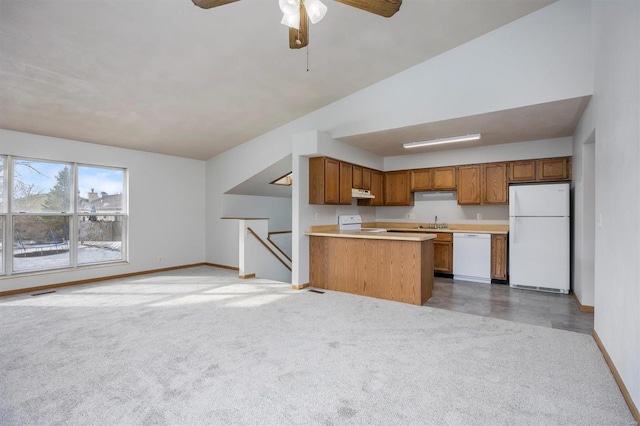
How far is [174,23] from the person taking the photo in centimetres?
308

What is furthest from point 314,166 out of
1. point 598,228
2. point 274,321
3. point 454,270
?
point 598,228

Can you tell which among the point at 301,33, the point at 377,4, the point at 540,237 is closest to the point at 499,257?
the point at 540,237

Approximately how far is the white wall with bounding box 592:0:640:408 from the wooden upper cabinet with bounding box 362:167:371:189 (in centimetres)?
355

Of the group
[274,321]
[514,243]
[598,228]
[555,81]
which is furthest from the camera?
[514,243]

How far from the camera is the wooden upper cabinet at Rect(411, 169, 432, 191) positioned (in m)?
6.38

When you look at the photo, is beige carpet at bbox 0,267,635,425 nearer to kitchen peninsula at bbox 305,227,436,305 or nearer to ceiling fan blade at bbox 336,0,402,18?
kitchen peninsula at bbox 305,227,436,305

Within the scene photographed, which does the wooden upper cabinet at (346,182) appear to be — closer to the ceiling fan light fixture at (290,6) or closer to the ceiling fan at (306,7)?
the ceiling fan at (306,7)

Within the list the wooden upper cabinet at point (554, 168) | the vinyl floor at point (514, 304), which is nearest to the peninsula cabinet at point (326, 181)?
the vinyl floor at point (514, 304)

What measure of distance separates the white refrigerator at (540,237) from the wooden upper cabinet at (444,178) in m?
1.16

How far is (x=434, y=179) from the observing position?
6.32 m

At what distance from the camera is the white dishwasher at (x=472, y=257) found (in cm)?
549

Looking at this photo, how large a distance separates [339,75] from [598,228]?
11.2 feet

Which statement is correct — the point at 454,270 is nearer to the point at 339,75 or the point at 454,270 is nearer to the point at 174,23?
the point at 339,75

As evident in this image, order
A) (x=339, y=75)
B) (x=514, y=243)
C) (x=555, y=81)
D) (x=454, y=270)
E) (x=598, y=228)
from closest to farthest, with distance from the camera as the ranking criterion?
(x=598, y=228) → (x=555, y=81) → (x=339, y=75) → (x=514, y=243) → (x=454, y=270)
